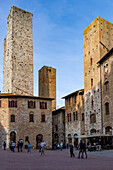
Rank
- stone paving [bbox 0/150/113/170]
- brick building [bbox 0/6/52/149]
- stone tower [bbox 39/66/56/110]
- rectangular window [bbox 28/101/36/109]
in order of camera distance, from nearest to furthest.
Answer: stone paving [bbox 0/150/113/170] → brick building [bbox 0/6/52/149] → rectangular window [bbox 28/101/36/109] → stone tower [bbox 39/66/56/110]

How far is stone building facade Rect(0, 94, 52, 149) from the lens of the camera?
4000 centimetres

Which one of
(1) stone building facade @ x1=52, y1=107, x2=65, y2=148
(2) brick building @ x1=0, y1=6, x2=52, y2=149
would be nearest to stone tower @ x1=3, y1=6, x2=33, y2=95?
(2) brick building @ x1=0, y1=6, x2=52, y2=149

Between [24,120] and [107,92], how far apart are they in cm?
1508

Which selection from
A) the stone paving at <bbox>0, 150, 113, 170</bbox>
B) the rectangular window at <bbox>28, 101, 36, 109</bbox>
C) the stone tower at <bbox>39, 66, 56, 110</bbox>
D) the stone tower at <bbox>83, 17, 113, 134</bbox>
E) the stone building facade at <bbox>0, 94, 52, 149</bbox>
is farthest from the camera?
the stone tower at <bbox>39, 66, 56, 110</bbox>

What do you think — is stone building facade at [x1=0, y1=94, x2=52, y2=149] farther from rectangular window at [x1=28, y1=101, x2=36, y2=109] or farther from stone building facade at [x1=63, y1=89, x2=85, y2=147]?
stone building facade at [x1=63, y1=89, x2=85, y2=147]

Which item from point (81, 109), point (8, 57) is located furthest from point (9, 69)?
point (81, 109)

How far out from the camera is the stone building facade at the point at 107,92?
107ft

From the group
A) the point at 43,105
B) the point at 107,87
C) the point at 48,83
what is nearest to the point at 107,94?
the point at 107,87

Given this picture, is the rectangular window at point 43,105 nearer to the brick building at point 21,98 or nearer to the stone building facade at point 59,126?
the brick building at point 21,98

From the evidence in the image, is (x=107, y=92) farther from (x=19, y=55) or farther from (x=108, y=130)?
(x=19, y=55)

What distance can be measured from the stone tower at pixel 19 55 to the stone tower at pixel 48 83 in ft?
25.6

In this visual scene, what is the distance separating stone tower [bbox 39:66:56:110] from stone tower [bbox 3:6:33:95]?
307 inches

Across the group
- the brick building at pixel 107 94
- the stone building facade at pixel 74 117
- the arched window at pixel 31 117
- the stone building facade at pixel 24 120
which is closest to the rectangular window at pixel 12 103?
the stone building facade at pixel 24 120

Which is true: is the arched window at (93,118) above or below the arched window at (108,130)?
above
